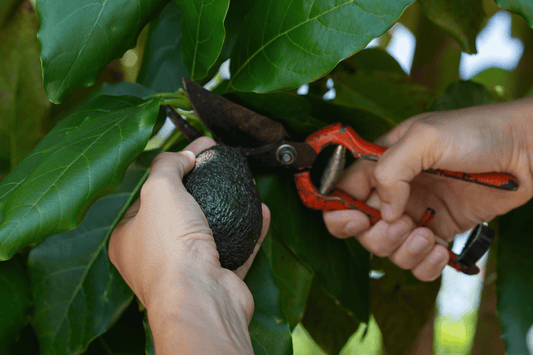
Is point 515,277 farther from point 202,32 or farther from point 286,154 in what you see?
point 202,32

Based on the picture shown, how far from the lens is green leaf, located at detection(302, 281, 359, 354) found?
1058 mm

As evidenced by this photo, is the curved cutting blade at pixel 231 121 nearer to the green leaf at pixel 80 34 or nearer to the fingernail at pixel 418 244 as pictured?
the green leaf at pixel 80 34

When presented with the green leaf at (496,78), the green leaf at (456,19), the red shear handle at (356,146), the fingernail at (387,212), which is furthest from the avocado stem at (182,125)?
the green leaf at (496,78)

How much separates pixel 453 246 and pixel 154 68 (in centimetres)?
94

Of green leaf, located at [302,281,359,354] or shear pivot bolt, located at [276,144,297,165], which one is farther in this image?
green leaf, located at [302,281,359,354]

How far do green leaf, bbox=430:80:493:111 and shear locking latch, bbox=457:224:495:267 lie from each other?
1.03 ft

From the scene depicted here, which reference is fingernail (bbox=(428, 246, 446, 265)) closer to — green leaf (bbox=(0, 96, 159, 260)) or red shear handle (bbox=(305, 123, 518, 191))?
red shear handle (bbox=(305, 123, 518, 191))

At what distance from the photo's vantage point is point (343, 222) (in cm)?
87

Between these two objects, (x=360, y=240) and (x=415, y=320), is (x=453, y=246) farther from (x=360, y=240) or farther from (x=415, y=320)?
(x=360, y=240)

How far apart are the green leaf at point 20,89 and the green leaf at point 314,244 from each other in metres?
0.59

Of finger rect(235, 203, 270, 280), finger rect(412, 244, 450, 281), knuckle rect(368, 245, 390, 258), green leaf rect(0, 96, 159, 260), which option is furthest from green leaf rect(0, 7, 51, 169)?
finger rect(412, 244, 450, 281)

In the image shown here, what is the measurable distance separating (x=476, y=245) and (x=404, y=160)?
0.27 metres

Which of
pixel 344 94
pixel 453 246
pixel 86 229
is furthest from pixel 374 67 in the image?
pixel 86 229

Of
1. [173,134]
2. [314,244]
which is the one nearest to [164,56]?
[173,134]
